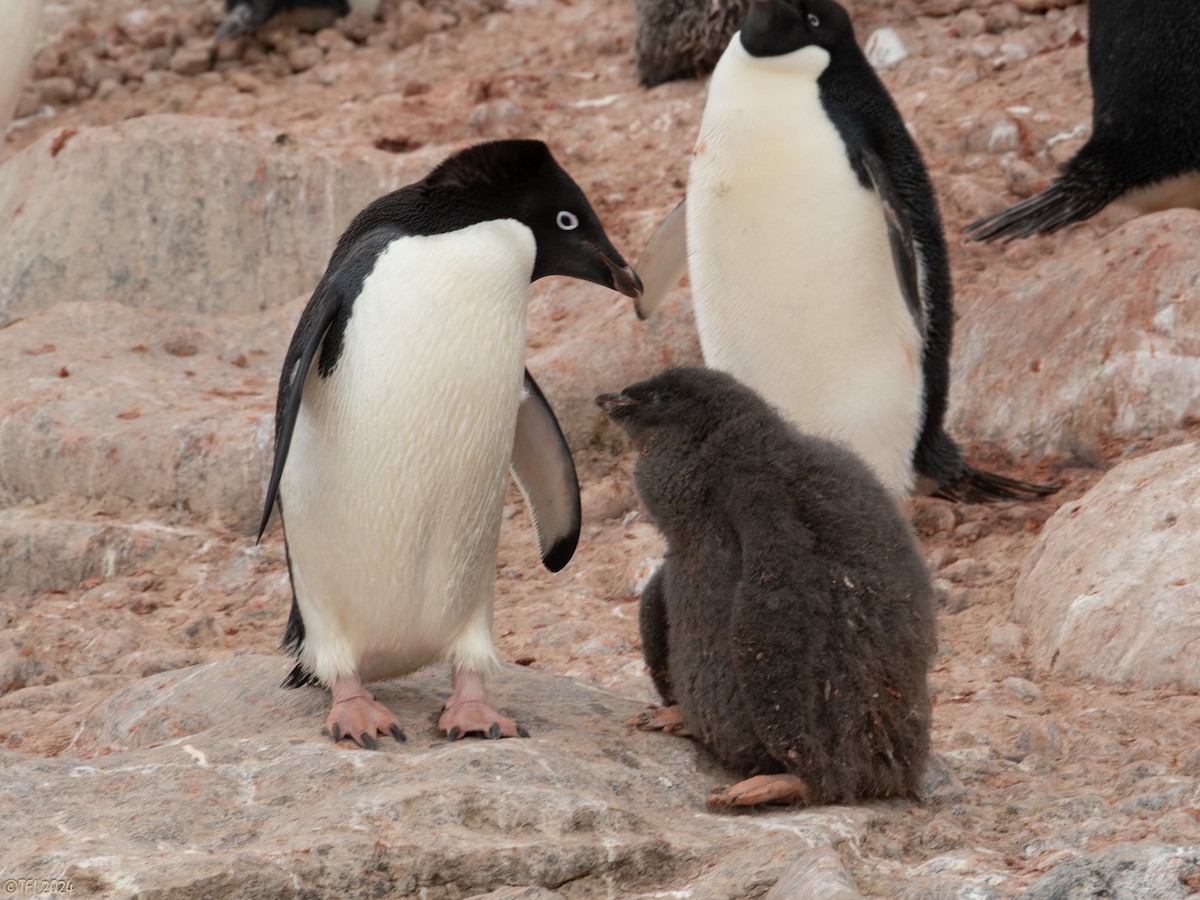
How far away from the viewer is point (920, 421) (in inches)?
205

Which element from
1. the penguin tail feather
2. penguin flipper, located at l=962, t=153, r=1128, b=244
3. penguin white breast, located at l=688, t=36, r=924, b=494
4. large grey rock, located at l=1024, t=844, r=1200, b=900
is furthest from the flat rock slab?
penguin flipper, located at l=962, t=153, r=1128, b=244

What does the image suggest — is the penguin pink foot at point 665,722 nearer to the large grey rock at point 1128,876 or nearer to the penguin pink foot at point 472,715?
the penguin pink foot at point 472,715

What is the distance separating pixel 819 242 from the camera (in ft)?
16.4

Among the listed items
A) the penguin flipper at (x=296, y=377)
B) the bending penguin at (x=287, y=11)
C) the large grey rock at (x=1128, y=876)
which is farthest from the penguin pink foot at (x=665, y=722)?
the bending penguin at (x=287, y=11)

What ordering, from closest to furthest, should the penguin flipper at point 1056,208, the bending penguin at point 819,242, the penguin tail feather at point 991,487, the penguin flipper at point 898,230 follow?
1. the penguin flipper at point 898,230
2. the bending penguin at point 819,242
3. the penguin tail feather at point 991,487
4. the penguin flipper at point 1056,208

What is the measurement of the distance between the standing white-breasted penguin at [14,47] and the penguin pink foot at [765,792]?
589cm

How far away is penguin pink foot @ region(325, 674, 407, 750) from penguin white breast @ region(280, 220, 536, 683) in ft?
0.26

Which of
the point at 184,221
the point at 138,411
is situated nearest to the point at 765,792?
the point at 138,411

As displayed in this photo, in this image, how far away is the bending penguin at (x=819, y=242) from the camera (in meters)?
4.97

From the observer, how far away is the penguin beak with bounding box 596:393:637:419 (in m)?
3.32

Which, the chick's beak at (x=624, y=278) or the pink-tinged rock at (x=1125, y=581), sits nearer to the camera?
the chick's beak at (x=624, y=278)

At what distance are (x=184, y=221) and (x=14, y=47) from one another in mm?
1336

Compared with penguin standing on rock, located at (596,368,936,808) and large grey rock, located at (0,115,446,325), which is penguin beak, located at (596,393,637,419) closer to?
penguin standing on rock, located at (596,368,936,808)

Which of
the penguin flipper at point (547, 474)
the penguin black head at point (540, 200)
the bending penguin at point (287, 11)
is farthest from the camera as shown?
the bending penguin at point (287, 11)
